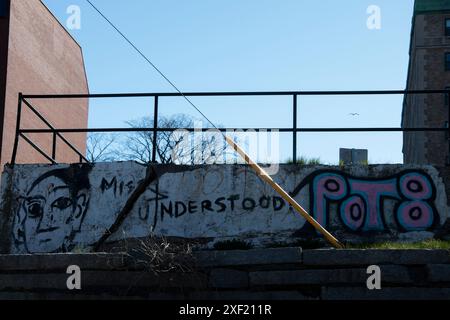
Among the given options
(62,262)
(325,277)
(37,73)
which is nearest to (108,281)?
(62,262)

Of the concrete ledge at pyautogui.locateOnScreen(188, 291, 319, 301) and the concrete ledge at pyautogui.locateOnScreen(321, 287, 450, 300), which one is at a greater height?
the concrete ledge at pyautogui.locateOnScreen(321, 287, 450, 300)

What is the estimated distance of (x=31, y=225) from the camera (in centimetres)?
1027

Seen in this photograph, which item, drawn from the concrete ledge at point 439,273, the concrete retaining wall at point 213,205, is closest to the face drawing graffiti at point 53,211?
the concrete retaining wall at point 213,205

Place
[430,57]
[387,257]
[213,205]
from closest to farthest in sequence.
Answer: [387,257], [213,205], [430,57]

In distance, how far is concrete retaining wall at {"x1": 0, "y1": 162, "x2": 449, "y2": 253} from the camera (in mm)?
9789

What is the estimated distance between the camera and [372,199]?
9844 mm

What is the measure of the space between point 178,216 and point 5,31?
48.9ft

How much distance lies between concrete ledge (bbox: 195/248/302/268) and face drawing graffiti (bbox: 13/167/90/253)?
296 centimetres

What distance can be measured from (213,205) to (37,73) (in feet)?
55.6

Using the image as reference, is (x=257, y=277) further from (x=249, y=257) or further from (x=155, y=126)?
(x=155, y=126)

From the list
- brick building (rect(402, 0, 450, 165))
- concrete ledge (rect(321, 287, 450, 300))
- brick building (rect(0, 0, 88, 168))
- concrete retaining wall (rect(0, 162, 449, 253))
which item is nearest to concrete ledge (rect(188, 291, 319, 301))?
concrete ledge (rect(321, 287, 450, 300))

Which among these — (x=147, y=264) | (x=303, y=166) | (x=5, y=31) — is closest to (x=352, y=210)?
(x=303, y=166)

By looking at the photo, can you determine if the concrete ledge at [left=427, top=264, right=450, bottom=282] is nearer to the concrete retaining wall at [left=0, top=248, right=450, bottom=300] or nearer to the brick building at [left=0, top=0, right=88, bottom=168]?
the concrete retaining wall at [left=0, top=248, right=450, bottom=300]

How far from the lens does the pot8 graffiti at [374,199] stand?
9750 millimetres
